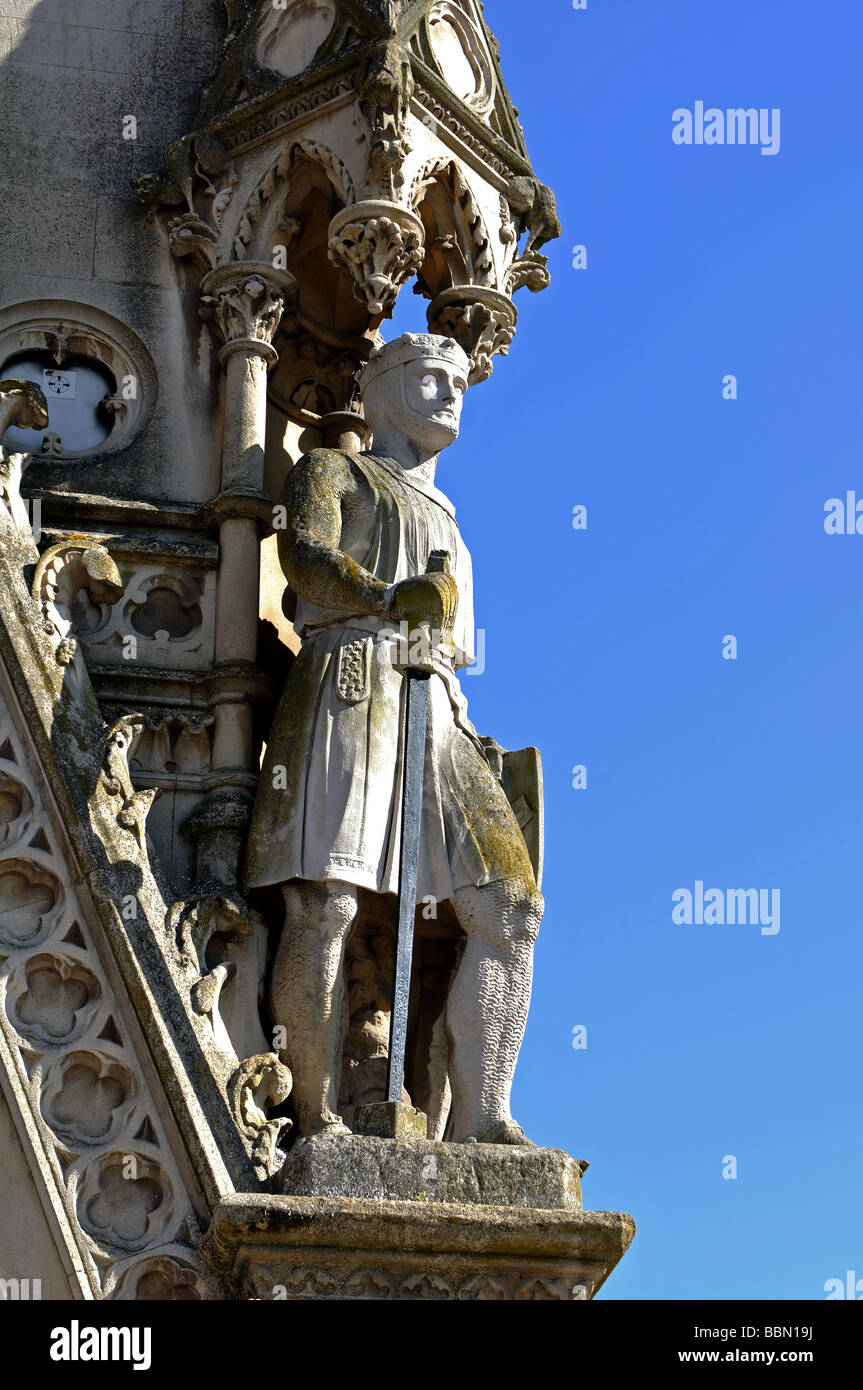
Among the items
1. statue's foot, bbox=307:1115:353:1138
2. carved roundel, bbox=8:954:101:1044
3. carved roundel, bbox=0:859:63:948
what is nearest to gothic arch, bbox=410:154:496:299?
carved roundel, bbox=0:859:63:948

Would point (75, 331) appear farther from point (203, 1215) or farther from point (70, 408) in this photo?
point (203, 1215)

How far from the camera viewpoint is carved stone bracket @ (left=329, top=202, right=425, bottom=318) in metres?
11.6

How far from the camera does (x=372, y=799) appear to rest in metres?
10.5

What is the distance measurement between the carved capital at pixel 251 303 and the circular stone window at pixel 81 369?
0.44 m

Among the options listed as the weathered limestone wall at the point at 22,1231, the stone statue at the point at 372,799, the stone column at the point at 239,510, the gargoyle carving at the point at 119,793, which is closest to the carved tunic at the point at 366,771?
the stone statue at the point at 372,799

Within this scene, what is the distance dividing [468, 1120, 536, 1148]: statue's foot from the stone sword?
15.3 inches

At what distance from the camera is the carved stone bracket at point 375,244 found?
11.6m

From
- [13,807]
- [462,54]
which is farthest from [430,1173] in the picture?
[462,54]

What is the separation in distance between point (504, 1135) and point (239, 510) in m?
2.97

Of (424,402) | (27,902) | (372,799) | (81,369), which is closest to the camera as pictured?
(27,902)

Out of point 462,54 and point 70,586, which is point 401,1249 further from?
point 462,54

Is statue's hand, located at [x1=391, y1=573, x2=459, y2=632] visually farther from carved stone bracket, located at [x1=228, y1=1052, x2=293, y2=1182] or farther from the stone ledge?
the stone ledge
